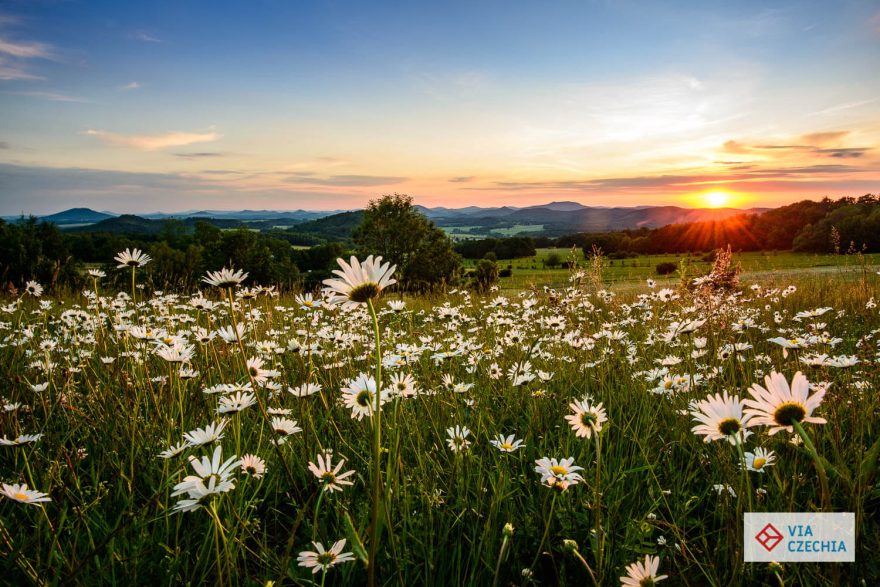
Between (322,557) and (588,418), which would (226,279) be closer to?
(322,557)

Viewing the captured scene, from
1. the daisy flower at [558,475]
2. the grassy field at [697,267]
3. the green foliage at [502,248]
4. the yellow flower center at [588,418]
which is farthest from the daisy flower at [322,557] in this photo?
the green foliage at [502,248]

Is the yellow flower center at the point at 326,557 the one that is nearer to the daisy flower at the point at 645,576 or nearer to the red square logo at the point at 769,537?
the daisy flower at the point at 645,576

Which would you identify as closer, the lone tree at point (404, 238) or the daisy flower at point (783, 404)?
the daisy flower at point (783, 404)

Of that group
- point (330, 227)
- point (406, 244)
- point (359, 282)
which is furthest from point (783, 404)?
point (330, 227)

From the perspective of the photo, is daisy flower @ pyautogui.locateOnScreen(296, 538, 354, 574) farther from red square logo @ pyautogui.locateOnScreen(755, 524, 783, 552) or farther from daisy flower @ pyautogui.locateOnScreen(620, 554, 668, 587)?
red square logo @ pyautogui.locateOnScreen(755, 524, 783, 552)

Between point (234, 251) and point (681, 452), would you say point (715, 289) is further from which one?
point (234, 251)

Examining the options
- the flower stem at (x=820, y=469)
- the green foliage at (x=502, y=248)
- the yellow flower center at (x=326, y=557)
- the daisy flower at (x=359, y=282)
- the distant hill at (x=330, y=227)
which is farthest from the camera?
the distant hill at (x=330, y=227)

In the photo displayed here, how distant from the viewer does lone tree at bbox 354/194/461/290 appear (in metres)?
42.6

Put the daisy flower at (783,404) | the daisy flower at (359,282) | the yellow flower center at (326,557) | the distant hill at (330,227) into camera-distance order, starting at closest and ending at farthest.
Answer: the daisy flower at (783,404) < the yellow flower center at (326,557) < the daisy flower at (359,282) < the distant hill at (330,227)

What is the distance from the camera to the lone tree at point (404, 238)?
140 feet

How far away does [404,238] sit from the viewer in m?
44.3

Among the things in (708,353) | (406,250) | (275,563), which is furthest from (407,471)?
(406,250)

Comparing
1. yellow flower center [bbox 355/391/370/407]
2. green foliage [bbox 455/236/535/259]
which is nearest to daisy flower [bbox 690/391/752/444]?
yellow flower center [bbox 355/391/370/407]

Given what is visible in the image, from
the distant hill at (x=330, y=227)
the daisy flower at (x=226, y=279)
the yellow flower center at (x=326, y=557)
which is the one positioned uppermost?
the distant hill at (x=330, y=227)
